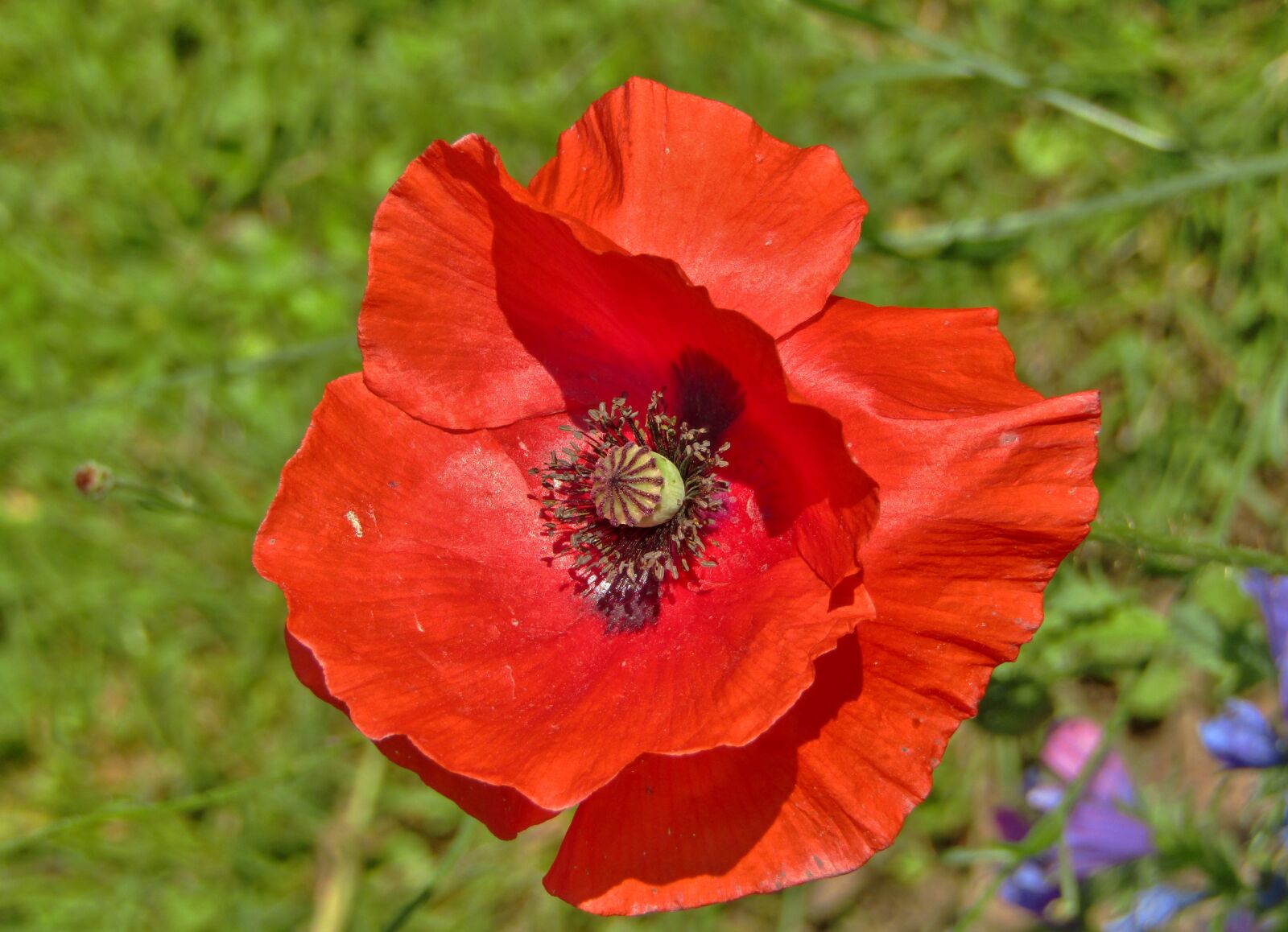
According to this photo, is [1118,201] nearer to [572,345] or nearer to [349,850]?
[572,345]

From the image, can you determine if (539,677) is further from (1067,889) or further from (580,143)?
(1067,889)

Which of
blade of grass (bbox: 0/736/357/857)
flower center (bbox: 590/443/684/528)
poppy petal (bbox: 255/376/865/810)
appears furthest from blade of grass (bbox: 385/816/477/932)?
flower center (bbox: 590/443/684/528)

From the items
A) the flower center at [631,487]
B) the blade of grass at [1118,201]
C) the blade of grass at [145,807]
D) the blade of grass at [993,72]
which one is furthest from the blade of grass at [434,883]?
the blade of grass at [993,72]

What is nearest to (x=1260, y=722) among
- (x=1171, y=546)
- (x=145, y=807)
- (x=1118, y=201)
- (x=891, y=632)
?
(x=1171, y=546)

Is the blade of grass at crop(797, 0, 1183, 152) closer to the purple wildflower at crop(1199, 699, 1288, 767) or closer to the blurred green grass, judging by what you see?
the blurred green grass

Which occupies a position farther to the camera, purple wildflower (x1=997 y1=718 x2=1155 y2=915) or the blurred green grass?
the blurred green grass

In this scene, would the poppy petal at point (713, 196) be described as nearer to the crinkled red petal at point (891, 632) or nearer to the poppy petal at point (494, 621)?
the crinkled red petal at point (891, 632)

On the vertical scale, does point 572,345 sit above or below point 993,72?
below
